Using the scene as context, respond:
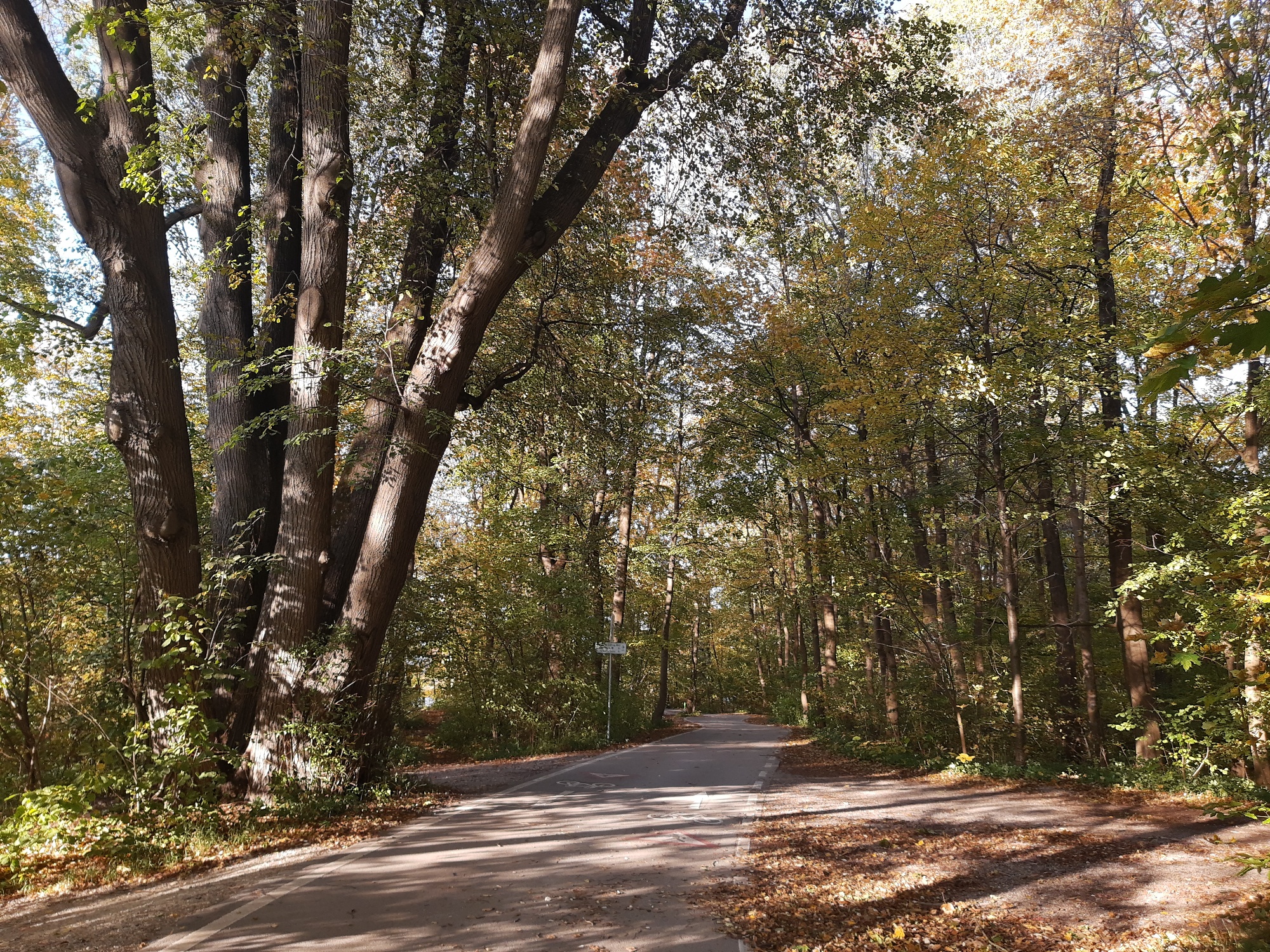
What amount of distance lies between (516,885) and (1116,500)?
34.4ft

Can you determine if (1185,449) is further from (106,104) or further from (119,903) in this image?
(106,104)

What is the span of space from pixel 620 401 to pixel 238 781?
763cm

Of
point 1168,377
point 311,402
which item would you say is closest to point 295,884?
point 311,402

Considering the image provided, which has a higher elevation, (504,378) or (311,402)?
(504,378)

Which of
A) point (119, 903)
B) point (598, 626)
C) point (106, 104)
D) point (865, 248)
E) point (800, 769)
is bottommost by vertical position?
point (800, 769)

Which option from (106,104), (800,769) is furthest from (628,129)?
(800,769)

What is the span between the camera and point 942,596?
1898 cm

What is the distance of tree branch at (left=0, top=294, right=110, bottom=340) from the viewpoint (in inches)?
314

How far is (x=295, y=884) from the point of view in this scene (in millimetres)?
5383

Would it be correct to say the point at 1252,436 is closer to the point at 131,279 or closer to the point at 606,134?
the point at 606,134

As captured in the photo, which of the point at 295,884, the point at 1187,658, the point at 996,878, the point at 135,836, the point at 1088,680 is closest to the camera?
the point at 1187,658

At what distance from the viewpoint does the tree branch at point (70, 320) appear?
7.99 metres

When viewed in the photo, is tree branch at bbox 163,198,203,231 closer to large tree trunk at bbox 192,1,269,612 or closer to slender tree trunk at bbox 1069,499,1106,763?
large tree trunk at bbox 192,1,269,612

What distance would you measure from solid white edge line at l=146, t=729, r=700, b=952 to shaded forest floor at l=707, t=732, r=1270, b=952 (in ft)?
9.96
